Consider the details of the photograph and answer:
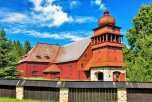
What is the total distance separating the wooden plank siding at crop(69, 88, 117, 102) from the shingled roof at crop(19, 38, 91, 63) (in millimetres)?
30553

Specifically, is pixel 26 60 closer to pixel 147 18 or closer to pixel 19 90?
pixel 147 18

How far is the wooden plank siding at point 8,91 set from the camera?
20.8m

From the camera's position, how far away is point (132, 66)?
910 inches

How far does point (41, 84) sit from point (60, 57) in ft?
117

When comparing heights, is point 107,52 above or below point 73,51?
below

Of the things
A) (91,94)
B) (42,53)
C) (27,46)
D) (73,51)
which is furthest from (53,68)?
(27,46)

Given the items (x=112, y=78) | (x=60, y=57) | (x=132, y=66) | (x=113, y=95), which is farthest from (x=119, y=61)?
(x=113, y=95)

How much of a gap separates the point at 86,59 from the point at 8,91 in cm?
2821

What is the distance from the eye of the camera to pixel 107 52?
43.2m

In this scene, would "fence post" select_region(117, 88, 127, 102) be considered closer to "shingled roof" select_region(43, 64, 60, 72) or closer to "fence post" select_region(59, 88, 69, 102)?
"fence post" select_region(59, 88, 69, 102)

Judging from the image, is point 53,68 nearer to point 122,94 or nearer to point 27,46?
point 122,94

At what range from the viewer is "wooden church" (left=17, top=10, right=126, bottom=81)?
4309 cm

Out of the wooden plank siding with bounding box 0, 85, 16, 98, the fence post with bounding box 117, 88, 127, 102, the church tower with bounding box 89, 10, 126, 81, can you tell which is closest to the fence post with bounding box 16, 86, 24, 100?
the wooden plank siding with bounding box 0, 85, 16, 98

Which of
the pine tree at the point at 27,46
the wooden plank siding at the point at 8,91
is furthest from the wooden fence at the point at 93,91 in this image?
the pine tree at the point at 27,46
